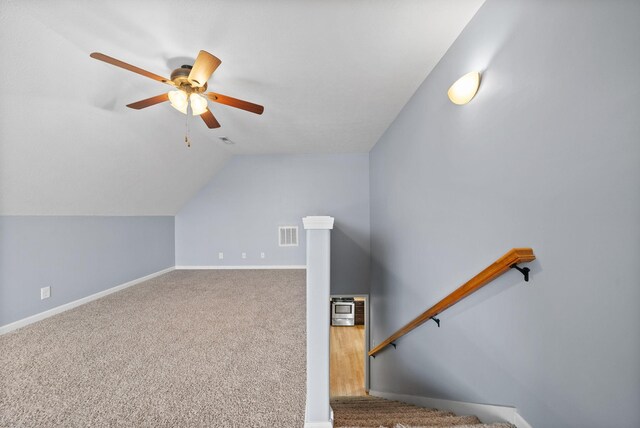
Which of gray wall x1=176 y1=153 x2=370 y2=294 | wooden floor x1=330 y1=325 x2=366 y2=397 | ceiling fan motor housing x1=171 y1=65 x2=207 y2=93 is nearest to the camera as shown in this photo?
ceiling fan motor housing x1=171 y1=65 x2=207 y2=93

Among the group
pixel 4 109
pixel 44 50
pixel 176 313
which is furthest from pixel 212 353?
pixel 44 50

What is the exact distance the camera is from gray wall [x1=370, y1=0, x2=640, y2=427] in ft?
2.44

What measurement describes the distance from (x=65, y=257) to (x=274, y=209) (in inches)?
109

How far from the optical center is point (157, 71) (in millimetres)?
1880

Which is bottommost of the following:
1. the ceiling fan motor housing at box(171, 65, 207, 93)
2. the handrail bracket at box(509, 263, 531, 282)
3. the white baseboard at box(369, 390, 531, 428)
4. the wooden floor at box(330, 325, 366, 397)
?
the wooden floor at box(330, 325, 366, 397)

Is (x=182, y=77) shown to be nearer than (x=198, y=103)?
Yes

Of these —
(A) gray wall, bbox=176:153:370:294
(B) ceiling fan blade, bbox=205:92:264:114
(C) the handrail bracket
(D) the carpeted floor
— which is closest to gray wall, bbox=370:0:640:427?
(C) the handrail bracket

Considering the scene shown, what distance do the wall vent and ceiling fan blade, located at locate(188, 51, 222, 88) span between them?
3070mm

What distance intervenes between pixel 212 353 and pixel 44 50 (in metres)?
2.33

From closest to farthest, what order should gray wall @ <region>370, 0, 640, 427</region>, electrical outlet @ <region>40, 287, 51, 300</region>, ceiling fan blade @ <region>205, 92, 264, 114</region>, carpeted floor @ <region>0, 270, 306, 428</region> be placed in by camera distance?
gray wall @ <region>370, 0, 640, 427</region> → carpeted floor @ <region>0, 270, 306, 428</region> → ceiling fan blade @ <region>205, 92, 264, 114</region> → electrical outlet @ <region>40, 287, 51, 300</region>

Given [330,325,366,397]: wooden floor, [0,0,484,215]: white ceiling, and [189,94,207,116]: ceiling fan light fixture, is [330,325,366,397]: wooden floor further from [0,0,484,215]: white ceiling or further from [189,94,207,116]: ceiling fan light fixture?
[189,94,207,116]: ceiling fan light fixture

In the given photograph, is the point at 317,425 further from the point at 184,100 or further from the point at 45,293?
the point at 45,293

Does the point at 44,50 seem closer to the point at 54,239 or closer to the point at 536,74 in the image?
the point at 54,239

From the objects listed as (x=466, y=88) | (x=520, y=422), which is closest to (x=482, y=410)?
(x=520, y=422)
